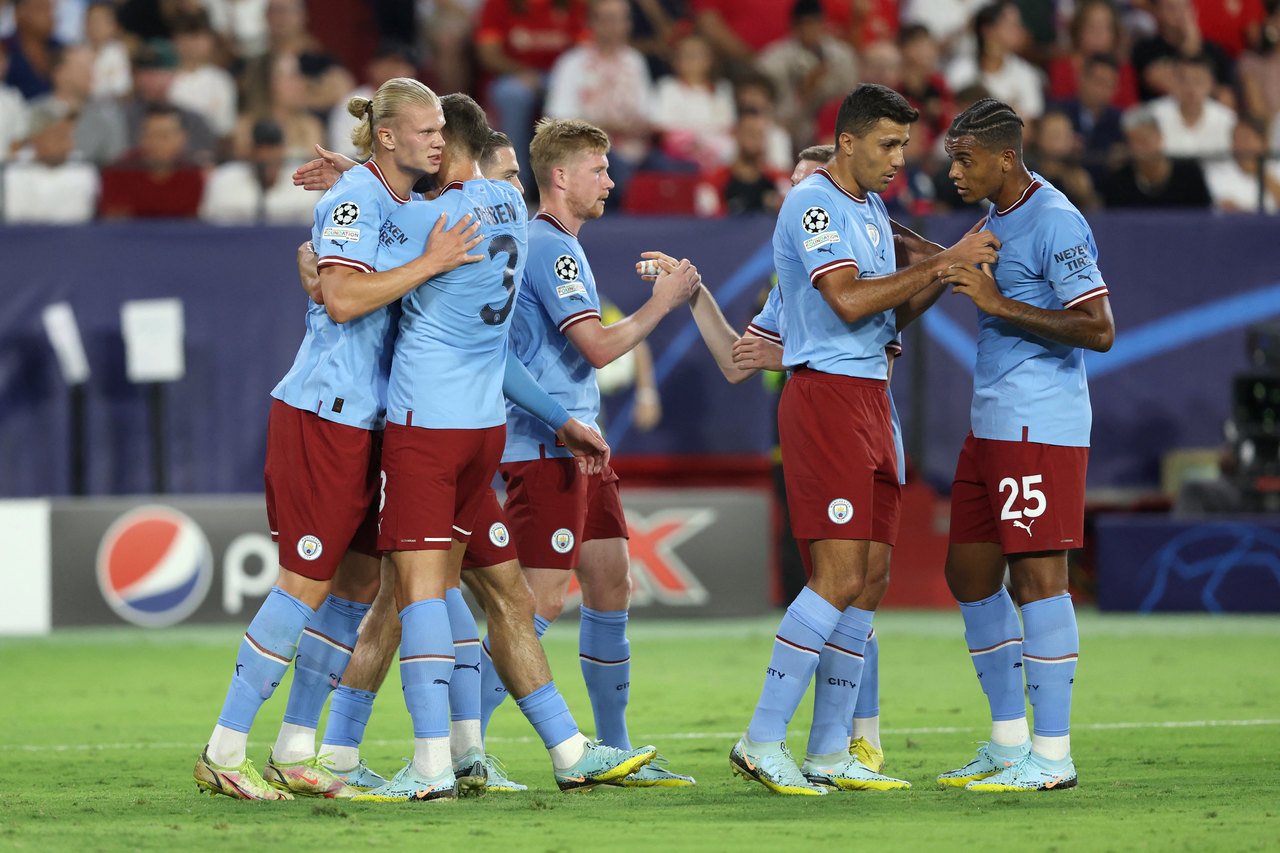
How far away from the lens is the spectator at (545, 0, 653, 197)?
46.9ft

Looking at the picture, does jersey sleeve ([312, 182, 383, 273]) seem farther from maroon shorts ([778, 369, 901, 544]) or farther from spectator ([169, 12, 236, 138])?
spectator ([169, 12, 236, 138])

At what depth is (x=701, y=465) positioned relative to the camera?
525 inches

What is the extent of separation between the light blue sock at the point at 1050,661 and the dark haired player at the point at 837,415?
55cm

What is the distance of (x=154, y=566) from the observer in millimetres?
12008

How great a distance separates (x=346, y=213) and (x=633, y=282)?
24.3 feet

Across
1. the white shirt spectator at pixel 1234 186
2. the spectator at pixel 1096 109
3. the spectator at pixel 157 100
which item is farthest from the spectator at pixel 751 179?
the spectator at pixel 157 100

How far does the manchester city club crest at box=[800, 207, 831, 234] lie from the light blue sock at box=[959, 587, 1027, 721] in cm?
147

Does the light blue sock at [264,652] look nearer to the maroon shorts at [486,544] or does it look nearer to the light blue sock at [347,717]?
the light blue sock at [347,717]

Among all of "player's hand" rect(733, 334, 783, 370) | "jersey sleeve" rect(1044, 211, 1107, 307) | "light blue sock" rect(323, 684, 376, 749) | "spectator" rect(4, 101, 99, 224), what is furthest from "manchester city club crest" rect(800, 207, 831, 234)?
"spectator" rect(4, 101, 99, 224)

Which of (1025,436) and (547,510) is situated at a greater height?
(1025,436)

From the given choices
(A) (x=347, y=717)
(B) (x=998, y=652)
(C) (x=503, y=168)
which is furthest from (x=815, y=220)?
(A) (x=347, y=717)

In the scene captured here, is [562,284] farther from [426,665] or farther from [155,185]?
[155,185]

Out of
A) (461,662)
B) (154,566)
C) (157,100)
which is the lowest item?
(154,566)

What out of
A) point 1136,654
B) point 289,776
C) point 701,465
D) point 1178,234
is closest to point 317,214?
point 289,776
